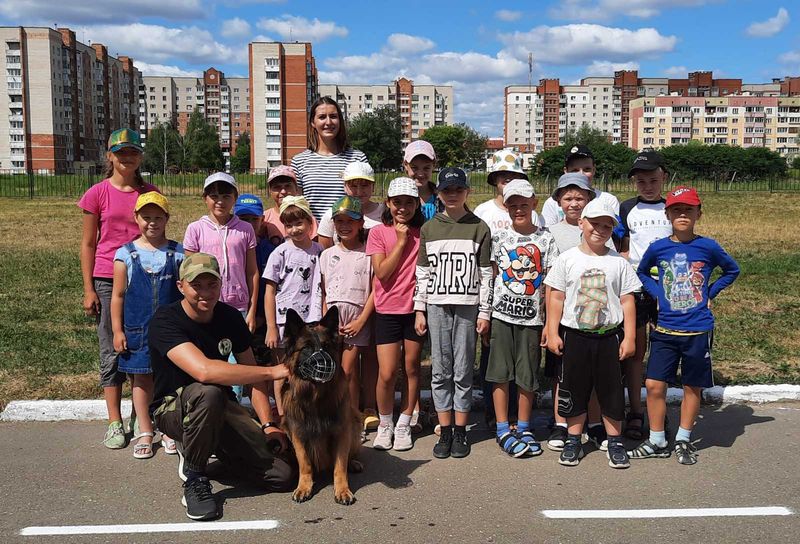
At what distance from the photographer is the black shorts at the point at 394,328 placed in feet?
17.1

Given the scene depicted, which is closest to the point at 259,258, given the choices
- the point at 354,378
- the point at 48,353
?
the point at 354,378

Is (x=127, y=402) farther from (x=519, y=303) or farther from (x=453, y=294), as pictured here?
(x=519, y=303)

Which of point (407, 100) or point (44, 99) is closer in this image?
point (44, 99)

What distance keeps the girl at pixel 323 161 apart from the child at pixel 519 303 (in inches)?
62.1

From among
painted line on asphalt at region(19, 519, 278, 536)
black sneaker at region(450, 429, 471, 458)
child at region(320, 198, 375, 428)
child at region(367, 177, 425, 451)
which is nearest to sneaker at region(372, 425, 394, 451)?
child at region(367, 177, 425, 451)

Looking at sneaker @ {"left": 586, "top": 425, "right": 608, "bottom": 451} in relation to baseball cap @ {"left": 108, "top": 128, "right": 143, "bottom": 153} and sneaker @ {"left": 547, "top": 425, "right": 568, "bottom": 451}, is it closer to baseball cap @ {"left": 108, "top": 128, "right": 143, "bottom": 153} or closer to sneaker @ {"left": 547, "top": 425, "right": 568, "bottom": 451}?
sneaker @ {"left": 547, "top": 425, "right": 568, "bottom": 451}

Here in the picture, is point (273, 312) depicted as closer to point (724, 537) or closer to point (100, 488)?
point (100, 488)

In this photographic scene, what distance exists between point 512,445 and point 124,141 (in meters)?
3.70

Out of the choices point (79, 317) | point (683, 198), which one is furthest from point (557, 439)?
point (79, 317)

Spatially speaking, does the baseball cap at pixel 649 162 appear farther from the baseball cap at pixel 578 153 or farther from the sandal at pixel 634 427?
the sandal at pixel 634 427

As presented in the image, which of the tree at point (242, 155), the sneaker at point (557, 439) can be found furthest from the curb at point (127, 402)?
the tree at point (242, 155)

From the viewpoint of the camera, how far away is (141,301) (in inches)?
199

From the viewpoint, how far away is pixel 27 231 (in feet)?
67.6

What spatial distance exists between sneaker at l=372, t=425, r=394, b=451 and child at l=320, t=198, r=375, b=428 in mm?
285
